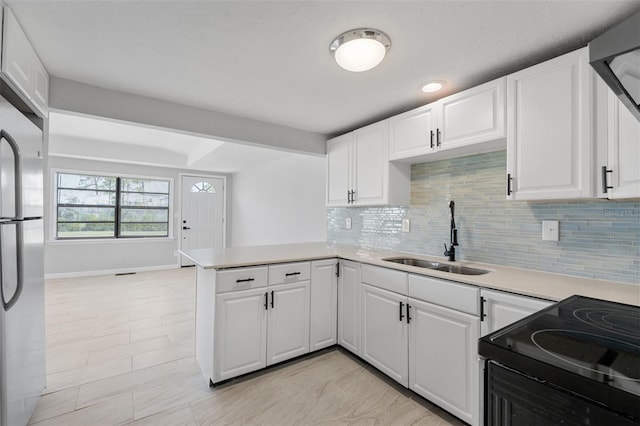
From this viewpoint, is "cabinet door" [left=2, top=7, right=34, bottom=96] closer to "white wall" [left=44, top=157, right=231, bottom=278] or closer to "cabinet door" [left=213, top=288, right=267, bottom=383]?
"cabinet door" [left=213, top=288, right=267, bottom=383]

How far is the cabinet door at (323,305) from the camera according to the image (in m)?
2.54

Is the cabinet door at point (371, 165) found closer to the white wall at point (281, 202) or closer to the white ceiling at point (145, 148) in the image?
the white wall at point (281, 202)

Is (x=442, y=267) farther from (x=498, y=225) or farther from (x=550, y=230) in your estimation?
(x=550, y=230)

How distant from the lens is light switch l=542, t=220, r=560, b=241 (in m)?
1.84

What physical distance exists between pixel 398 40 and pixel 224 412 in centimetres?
243

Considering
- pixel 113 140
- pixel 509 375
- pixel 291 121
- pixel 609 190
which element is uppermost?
pixel 113 140

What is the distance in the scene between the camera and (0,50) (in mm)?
1313

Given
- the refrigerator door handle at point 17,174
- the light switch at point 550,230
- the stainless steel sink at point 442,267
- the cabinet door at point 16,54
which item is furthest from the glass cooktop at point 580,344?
the cabinet door at point 16,54

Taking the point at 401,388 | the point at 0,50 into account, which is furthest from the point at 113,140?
the point at 401,388

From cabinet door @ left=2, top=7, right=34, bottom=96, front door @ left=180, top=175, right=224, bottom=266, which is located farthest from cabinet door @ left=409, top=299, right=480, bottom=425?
front door @ left=180, top=175, right=224, bottom=266

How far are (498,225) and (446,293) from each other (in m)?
0.75

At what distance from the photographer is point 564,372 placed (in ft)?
2.41

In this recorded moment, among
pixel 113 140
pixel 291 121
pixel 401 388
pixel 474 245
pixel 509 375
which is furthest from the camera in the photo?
pixel 113 140

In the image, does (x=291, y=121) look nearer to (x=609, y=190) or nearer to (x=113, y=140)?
(x=609, y=190)
